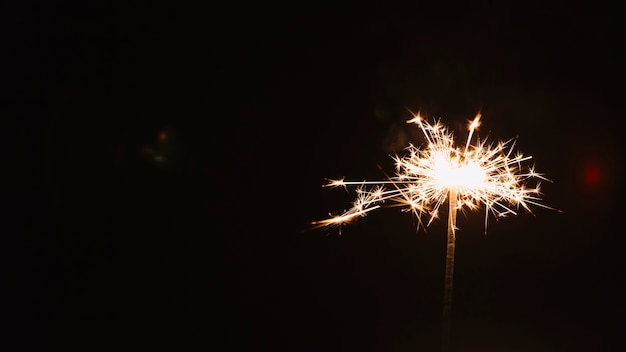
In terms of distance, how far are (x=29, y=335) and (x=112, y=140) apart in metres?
3.34

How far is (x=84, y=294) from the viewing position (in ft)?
22.9

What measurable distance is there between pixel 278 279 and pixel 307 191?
5.62 ft

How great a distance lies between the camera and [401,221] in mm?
7855

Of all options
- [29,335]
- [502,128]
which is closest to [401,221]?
[502,128]

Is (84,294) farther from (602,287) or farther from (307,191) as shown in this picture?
(602,287)

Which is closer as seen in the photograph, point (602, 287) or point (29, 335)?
point (29, 335)

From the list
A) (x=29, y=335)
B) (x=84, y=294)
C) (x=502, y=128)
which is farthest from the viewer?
(x=502, y=128)

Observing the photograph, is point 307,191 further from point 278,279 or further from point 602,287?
point 602,287

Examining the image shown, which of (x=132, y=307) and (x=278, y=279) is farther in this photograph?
(x=278, y=279)

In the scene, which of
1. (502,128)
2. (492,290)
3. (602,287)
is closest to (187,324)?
(492,290)

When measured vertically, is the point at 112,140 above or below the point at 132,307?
above

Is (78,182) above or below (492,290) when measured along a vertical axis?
below

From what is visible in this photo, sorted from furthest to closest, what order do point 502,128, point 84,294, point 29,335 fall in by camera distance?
point 502,128 → point 84,294 → point 29,335

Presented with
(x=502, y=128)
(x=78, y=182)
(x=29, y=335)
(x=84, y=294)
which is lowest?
(x=29, y=335)
